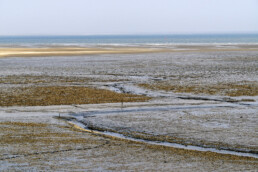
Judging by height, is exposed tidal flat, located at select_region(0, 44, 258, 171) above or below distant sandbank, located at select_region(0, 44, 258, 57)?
above

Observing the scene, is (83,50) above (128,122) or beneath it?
beneath

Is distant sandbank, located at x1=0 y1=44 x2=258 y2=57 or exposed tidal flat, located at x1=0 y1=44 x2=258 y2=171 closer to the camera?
exposed tidal flat, located at x1=0 y1=44 x2=258 y2=171

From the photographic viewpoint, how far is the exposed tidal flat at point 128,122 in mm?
10570

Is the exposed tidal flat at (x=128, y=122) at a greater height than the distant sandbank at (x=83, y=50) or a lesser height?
greater

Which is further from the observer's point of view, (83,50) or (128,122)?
(83,50)

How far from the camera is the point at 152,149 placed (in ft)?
38.0

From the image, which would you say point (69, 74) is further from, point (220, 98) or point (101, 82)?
point (220, 98)

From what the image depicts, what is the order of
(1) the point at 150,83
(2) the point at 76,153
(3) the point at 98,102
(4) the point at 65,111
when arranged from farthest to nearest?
(1) the point at 150,83 < (3) the point at 98,102 < (4) the point at 65,111 < (2) the point at 76,153

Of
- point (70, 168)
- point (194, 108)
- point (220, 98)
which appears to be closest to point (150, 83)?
point (220, 98)

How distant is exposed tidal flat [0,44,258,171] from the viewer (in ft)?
34.7

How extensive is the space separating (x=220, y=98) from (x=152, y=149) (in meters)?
9.34

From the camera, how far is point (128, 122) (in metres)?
15.0

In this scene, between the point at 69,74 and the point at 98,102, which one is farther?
the point at 69,74

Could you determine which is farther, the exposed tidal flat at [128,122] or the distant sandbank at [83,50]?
the distant sandbank at [83,50]
